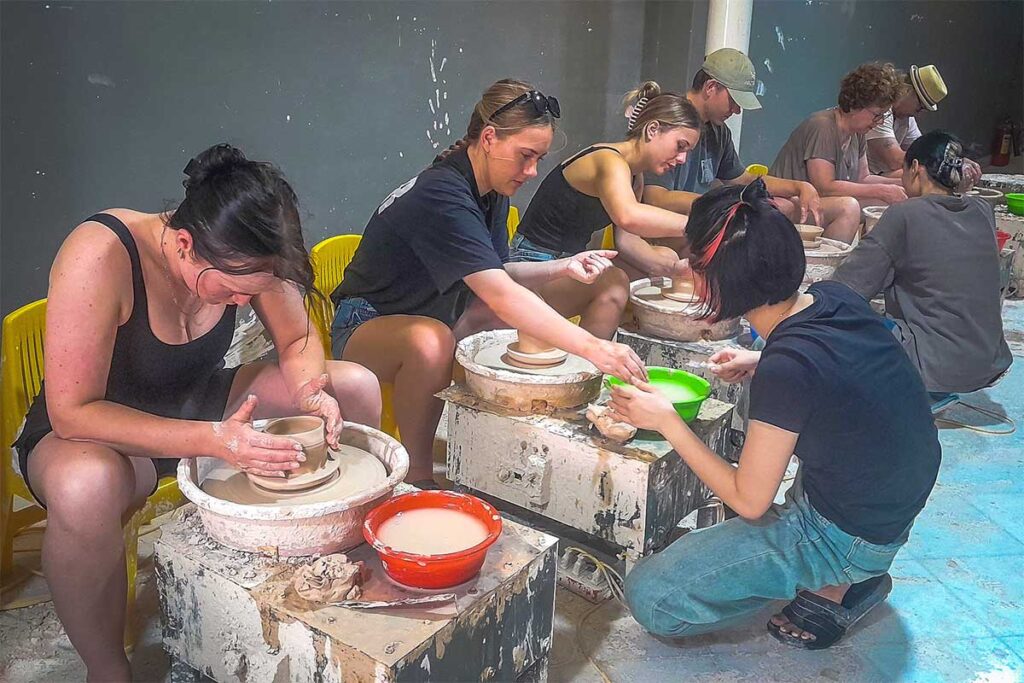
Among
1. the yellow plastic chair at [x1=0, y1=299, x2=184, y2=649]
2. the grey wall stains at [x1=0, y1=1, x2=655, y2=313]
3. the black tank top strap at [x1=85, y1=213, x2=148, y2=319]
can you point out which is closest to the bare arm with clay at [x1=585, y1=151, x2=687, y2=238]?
the grey wall stains at [x1=0, y1=1, x2=655, y2=313]

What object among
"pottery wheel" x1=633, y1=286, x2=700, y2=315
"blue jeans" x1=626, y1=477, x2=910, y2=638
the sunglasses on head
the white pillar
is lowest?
"blue jeans" x1=626, y1=477, x2=910, y2=638

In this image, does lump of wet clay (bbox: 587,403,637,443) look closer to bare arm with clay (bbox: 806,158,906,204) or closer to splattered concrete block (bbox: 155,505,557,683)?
splattered concrete block (bbox: 155,505,557,683)

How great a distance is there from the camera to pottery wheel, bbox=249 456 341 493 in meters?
1.62

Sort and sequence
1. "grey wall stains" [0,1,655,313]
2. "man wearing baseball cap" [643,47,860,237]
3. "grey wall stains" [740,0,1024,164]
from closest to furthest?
"grey wall stains" [0,1,655,313] < "man wearing baseball cap" [643,47,860,237] < "grey wall stains" [740,0,1024,164]

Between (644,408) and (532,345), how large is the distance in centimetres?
50

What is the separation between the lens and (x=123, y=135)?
8.89ft

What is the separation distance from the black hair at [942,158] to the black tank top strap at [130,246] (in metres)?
2.74

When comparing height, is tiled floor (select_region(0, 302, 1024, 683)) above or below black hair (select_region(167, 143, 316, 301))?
Answer: below

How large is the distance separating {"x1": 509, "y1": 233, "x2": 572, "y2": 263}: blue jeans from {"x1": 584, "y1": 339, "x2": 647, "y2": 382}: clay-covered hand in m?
1.03

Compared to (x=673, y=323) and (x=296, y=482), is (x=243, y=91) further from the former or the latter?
(x=296, y=482)

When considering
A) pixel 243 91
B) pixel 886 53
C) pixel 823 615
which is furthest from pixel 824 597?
pixel 886 53

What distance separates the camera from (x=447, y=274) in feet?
7.32

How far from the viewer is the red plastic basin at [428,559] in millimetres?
1438

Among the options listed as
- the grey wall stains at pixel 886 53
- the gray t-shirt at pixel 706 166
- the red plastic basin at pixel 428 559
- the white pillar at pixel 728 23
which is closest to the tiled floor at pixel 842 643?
the red plastic basin at pixel 428 559
